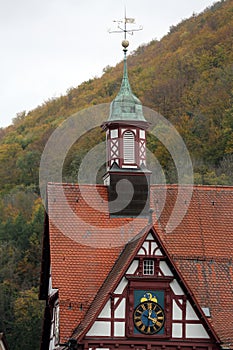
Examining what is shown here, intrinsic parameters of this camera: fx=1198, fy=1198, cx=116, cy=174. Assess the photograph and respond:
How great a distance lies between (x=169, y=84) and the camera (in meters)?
137

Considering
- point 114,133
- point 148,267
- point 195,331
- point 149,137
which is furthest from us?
point 149,137

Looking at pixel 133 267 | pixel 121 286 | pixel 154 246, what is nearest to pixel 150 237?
pixel 154 246

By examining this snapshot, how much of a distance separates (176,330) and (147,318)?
1384 mm

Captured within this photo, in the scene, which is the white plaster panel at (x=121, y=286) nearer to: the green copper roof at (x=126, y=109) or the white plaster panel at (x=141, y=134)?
the white plaster panel at (x=141, y=134)

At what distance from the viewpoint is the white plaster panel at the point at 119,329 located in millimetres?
49719

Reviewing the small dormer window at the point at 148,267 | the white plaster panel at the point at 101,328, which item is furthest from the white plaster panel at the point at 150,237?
the white plaster panel at the point at 101,328

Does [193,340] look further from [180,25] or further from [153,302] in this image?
[180,25]

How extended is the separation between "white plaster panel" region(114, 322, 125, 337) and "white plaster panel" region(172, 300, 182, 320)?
7.20 ft

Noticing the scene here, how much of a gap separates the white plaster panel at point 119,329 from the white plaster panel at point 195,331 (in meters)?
2.73

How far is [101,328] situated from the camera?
4966cm

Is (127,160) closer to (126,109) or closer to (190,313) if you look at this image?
(126,109)

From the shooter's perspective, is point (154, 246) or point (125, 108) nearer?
point (154, 246)

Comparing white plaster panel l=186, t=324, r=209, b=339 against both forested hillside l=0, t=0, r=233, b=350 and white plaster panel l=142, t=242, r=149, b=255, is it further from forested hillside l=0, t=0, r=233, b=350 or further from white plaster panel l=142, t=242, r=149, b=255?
forested hillside l=0, t=0, r=233, b=350

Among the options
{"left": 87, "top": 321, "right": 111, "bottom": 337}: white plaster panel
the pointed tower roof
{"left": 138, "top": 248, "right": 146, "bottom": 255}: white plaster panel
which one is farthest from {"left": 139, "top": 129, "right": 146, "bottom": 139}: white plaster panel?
{"left": 87, "top": 321, "right": 111, "bottom": 337}: white plaster panel
